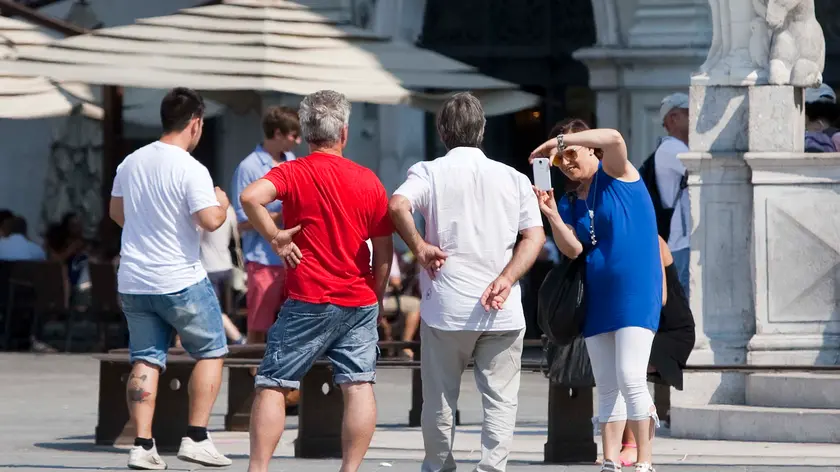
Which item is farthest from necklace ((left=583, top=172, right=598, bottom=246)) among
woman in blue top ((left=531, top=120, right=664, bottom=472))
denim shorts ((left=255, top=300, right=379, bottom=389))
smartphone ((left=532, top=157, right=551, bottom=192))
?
denim shorts ((left=255, top=300, right=379, bottom=389))

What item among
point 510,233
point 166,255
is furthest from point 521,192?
point 166,255

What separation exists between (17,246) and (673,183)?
8132 mm

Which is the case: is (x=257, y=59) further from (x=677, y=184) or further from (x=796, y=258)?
(x=796, y=258)

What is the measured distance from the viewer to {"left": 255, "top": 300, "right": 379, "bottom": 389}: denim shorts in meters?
7.43

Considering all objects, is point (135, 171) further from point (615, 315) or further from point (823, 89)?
point (823, 89)

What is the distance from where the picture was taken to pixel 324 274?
743 cm

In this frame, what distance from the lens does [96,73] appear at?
47.1 feet

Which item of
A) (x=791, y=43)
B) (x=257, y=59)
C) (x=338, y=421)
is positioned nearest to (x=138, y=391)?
(x=338, y=421)

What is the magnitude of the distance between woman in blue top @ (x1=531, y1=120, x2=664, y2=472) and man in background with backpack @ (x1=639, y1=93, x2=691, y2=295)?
2625mm

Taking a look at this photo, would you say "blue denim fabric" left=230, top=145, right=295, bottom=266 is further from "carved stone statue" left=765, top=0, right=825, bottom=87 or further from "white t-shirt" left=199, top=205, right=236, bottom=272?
"carved stone statue" left=765, top=0, right=825, bottom=87

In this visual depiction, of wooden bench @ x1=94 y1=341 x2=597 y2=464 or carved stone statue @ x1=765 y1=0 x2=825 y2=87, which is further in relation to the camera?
carved stone statue @ x1=765 y1=0 x2=825 y2=87

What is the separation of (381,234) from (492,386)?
28.8 inches

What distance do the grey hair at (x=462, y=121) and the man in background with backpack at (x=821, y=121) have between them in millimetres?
3629

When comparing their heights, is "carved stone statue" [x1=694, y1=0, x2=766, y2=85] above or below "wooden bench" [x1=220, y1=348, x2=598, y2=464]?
above
